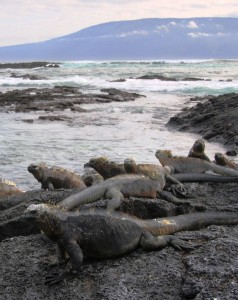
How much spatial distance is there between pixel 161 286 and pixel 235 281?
0.49m

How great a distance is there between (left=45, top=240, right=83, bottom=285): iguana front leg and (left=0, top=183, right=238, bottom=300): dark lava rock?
0.14 ft

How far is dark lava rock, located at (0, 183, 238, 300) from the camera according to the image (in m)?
3.36

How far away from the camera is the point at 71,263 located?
3666 mm

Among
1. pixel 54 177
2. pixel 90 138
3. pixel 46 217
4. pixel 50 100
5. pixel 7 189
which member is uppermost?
pixel 46 217

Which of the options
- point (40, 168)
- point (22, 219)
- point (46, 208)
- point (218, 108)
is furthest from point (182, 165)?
point (218, 108)

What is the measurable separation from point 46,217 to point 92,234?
A: 37 centimetres

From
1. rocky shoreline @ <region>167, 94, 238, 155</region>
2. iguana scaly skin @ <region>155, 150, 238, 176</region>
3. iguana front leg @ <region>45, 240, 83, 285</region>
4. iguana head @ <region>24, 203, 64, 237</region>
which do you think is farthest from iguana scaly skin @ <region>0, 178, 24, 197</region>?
rocky shoreline @ <region>167, 94, 238, 155</region>

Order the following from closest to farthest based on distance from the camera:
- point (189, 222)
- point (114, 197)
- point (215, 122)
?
1. point (189, 222)
2. point (114, 197)
3. point (215, 122)

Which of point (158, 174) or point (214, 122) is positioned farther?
point (214, 122)

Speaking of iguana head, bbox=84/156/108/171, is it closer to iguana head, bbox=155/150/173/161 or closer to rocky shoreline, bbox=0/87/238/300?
iguana head, bbox=155/150/173/161

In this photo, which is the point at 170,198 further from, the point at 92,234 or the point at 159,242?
the point at 92,234

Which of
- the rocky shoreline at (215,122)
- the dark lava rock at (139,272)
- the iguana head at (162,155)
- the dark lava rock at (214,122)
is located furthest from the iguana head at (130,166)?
the dark lava rock at (214,122)

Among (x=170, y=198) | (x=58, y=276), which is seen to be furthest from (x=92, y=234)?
(x=170, y=198)

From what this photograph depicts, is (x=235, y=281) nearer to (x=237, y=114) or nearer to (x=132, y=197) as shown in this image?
(x=132, y=197)
